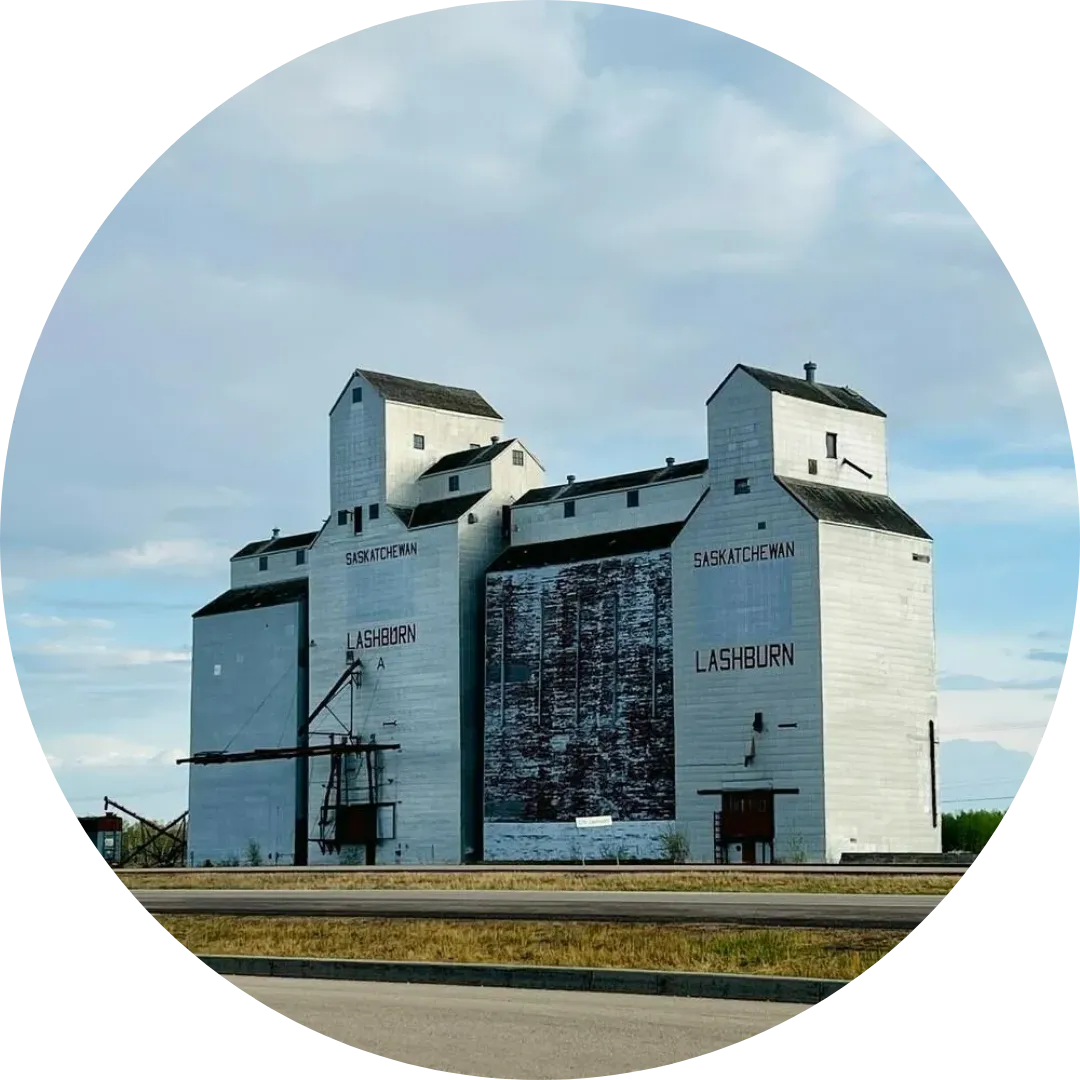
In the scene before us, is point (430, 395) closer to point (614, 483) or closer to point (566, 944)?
point (614, 483)

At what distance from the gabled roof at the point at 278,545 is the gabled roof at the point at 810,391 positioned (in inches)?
1026

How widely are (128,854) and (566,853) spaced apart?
40648 mm

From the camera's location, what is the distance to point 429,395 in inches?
3115

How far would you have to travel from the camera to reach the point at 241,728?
80.6 m

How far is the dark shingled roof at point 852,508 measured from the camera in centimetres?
6091

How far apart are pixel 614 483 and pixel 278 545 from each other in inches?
842

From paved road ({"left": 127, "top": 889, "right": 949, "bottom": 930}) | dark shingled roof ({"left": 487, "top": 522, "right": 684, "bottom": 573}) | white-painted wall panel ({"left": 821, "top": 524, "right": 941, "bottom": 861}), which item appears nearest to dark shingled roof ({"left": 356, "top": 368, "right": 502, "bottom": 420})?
dark shingled roof ({"left": 487, "top": 522, "right": 684, "bottom": 573})

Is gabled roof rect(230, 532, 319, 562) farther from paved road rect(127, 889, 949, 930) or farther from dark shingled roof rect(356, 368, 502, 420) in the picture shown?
paved road rect(127, 889, 949, 930)

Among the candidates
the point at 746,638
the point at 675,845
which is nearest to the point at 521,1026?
the point at 746,638

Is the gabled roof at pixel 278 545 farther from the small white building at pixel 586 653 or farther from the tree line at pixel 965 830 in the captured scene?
the tree line at pixel 965 830

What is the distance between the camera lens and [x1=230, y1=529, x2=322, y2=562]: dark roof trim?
3270 inches

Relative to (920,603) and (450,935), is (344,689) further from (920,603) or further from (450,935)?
(450,935)

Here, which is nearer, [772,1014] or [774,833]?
[772,1014]

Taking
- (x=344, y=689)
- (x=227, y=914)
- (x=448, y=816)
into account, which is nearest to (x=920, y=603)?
(x=448, y=816)
